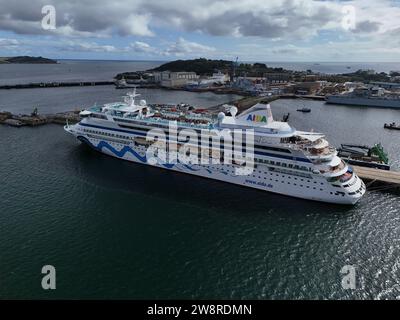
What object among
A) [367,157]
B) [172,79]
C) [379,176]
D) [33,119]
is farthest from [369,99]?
[33,119]

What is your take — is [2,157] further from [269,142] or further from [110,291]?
[269,142]

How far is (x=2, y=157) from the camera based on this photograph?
38031 millimetres

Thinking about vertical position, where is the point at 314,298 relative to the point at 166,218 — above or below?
below

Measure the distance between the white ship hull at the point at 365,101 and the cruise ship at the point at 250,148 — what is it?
59.7 m

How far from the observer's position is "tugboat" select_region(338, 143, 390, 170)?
116 feet

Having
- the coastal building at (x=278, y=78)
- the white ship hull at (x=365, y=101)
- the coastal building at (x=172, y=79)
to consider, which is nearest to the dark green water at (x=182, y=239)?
the white ship hull at (x=365, y=101)

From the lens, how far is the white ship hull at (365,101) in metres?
78.1

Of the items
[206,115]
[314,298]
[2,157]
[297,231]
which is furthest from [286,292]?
[2,157]

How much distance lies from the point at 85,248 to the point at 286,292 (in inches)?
522

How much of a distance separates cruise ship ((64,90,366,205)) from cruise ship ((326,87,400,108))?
5988 centimetres

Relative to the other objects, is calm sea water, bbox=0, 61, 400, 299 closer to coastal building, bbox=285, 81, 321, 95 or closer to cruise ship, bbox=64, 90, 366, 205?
cruise ship, bbox=64, 90, 366, 205

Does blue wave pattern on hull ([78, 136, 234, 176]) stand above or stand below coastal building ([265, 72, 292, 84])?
below

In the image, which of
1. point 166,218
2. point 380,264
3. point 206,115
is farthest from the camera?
point 206,115

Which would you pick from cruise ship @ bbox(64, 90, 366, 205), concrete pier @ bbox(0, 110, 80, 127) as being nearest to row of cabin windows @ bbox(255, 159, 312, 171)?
cruise ship @ bbox(64, 90, 366, 205)
